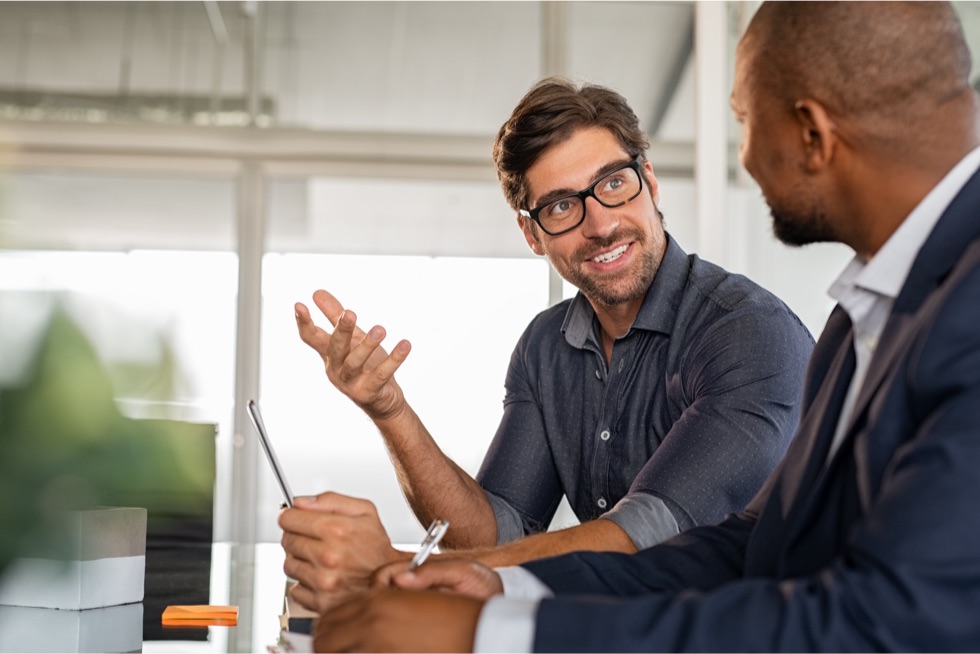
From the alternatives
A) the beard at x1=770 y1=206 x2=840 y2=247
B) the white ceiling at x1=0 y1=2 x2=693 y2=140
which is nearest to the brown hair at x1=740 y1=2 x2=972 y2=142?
the beard at x1=770 y1=206 x2=840 y2=247

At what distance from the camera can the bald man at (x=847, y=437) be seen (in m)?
0.82

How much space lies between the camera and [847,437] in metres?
1.01

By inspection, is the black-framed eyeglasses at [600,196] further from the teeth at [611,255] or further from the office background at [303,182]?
the office background at [303,182]

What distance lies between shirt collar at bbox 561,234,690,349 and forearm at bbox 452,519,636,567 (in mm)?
584

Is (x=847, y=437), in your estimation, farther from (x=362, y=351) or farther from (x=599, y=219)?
(x=599, y=219)

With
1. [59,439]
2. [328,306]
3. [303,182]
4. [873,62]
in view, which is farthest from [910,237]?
[303,182]

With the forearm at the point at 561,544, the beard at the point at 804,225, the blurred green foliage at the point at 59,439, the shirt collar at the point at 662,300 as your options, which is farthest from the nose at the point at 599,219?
the blurred green foliage at the point at 59,439

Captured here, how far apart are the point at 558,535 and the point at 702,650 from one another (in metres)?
0.90

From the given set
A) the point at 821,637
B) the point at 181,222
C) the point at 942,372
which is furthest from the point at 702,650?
the point at 181,222

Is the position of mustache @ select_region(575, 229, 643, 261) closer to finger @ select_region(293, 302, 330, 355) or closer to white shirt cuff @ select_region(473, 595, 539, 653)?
finger @ select_region(293, 302, 330, 355)

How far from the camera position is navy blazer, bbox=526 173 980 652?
2.64 feet

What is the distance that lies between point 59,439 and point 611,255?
135 centimetres

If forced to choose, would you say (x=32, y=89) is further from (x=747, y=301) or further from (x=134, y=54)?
(x=747, y=301)

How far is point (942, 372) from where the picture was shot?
87 cm
